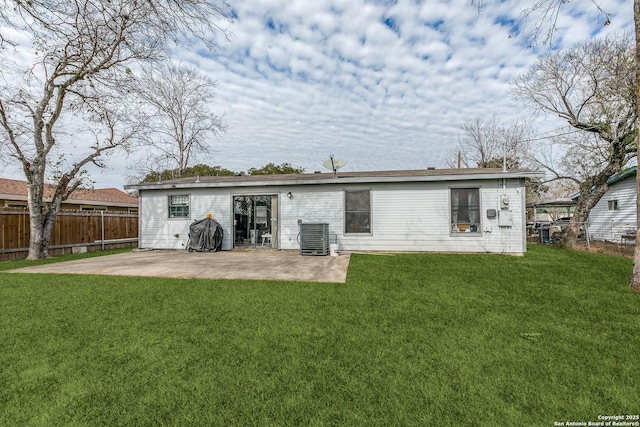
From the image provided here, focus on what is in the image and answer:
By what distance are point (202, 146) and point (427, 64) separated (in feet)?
50.6

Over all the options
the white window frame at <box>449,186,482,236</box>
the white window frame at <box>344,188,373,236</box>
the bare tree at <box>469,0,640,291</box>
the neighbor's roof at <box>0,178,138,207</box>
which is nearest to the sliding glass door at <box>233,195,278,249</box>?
the white window frame at <box>344,188,373,236</box>

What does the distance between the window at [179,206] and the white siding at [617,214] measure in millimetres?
16359

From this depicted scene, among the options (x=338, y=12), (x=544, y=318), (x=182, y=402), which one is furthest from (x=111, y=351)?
(x=338, y=12)

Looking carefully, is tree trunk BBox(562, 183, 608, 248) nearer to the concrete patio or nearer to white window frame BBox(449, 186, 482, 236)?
white window frame BBox(449, 186, 482, 236)

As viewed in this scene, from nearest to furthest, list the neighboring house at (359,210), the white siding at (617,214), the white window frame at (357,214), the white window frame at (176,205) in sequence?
1. the neighboring house at (359,210)
2. the white window frame at (357,214)
3. the white window frame at (176,205)
4. the white siding at (617,214)

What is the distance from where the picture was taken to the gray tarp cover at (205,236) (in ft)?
32.2

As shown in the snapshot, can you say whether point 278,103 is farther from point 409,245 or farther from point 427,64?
point 409,245

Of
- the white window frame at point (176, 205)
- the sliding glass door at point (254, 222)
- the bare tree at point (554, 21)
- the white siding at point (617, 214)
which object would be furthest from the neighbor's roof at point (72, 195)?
the white siding at point (617, 214)

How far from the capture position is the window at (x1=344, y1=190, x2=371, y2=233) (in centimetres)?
945

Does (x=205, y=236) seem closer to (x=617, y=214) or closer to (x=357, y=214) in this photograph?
(x=357, y=214)

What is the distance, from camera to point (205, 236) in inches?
387

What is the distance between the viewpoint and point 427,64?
368 inches

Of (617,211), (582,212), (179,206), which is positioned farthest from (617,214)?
(179,206)

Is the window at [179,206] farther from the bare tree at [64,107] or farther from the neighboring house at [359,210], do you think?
the bare tree at [64,107]
